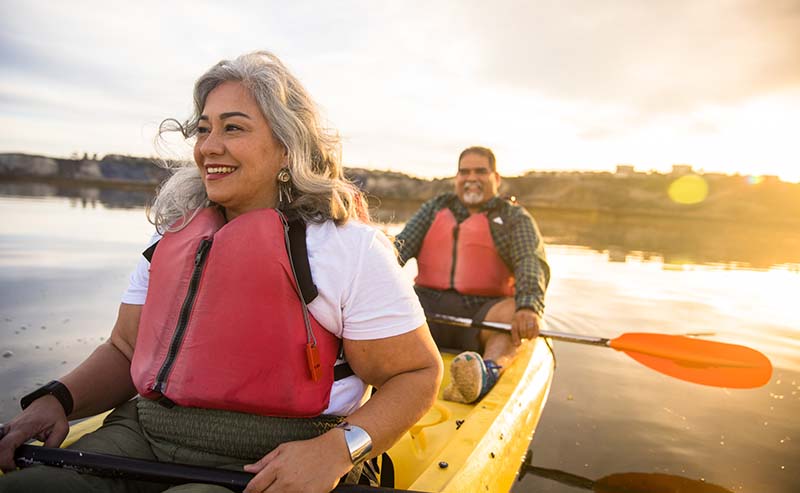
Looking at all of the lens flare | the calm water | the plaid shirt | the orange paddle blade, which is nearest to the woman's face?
the plaid shirt

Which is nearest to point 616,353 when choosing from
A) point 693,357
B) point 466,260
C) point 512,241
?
point 693,357

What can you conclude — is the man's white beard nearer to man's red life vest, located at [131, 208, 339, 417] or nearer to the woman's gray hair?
the woman's gray hair

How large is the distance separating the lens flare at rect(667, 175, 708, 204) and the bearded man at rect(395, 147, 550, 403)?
42.9 m

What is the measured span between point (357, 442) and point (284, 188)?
0.83 meters

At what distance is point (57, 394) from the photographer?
1734 millimetres

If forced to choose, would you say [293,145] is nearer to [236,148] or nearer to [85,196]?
[236,148]

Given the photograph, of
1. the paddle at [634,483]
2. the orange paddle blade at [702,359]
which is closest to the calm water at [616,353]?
the paddle at [634,483]

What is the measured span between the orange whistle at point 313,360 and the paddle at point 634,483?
Answer: 7.54 ft

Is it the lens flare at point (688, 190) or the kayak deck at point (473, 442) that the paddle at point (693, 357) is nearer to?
the kayak deck at point (473, 442)

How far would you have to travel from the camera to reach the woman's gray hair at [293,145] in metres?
1.69

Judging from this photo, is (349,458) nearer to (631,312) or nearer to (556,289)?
(631,312)

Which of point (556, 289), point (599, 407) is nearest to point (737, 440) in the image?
point (599, 407)

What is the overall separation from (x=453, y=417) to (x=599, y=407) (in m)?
1.97

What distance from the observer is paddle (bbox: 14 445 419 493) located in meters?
1.42
